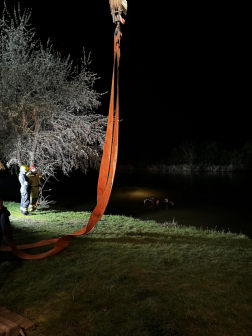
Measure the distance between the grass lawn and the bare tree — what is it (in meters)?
7.04

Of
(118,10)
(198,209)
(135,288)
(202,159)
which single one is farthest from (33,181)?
(202,159)

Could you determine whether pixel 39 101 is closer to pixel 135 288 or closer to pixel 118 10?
pixel 118 10

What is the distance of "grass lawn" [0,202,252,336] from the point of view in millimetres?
3047

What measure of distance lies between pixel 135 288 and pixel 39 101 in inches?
397

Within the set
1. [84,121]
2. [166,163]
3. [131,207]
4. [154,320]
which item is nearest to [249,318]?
[154,320]

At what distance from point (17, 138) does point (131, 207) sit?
311 inches

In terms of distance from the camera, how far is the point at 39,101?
11844mm

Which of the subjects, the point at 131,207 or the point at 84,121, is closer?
the point at 84,121

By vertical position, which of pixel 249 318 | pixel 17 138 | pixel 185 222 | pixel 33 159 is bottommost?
pixel 185 222

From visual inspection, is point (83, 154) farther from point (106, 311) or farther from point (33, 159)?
point (106, 311)

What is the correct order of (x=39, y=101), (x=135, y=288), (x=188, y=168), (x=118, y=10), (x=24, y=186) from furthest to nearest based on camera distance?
(x=188, y=168) → (x=39, y=101) → (x=24, y=186) → (x=135, y=288) → (x=118, y=10)

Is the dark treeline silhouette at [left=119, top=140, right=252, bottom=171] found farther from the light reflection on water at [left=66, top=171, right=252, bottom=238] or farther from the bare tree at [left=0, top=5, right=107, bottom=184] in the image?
the bare tree at [left=0, top=5, right=107, bottom=184]

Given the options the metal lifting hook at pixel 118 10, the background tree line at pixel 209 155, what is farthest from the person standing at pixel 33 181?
the background tree line at pixel 209 155

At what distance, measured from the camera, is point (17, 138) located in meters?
12.2
